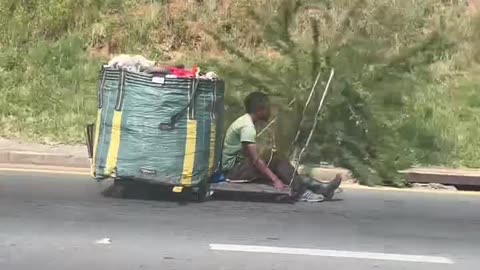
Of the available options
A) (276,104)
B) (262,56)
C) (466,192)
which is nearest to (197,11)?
(262,56)

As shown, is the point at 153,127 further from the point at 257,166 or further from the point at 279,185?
the point at 279,185

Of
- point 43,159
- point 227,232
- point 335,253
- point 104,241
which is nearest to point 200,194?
point 227,232

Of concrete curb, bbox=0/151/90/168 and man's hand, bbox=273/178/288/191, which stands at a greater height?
man's hand, bbox=273/178/288/191

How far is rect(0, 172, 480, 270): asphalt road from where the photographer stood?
239 inches

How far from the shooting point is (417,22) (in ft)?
48.1

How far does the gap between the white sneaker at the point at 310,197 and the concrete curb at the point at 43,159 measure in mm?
2860

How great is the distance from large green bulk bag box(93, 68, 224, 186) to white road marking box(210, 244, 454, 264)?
55.3 inches

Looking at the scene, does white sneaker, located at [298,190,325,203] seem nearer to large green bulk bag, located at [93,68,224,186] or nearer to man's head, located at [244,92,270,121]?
man's head, located at [244,92,270,121]

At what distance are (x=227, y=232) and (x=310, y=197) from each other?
1.61m

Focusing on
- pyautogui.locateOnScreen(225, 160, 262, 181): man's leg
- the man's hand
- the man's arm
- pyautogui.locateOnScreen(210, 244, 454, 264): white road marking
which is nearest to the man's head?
the man's arm

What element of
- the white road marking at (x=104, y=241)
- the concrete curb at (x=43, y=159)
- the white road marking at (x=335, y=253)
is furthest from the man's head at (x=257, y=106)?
the concrete curb at (x=43, y=159)

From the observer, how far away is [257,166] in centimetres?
821

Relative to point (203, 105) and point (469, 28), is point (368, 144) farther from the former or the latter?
point (469, 28)

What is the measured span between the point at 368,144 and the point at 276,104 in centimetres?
117
